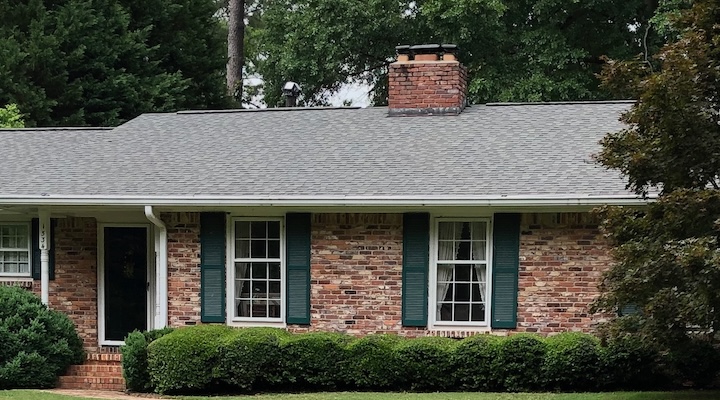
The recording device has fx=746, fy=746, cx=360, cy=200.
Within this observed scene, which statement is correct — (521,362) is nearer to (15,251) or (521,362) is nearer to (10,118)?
(15,251)

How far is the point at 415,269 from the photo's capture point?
33.1 ft

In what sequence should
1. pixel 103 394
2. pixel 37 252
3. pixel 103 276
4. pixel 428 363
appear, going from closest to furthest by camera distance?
pixel 428 363, pixel 103 394, pixel 37 252, pixel 103 276

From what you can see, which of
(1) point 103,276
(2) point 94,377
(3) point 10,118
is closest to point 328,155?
(1) point 103,276

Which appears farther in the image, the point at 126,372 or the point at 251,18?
the point at 251,18

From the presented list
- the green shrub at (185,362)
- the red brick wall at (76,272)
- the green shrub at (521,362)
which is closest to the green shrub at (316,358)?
the green shrub at (185,362)

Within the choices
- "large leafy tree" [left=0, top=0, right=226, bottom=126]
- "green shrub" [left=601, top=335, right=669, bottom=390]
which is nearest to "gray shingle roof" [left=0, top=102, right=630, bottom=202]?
"green shrub" [left=601, top=335, right=669, bottom=390]

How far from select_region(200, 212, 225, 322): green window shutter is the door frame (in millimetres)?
1372

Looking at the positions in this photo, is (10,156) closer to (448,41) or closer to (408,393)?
(408,393)

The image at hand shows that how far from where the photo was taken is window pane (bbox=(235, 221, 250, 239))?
34.9 ft

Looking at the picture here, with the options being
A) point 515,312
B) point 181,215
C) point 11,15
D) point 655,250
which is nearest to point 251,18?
point 11,15

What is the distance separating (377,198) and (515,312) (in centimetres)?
238

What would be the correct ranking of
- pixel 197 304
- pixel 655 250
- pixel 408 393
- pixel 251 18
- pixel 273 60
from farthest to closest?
1. pixel 251 18
2. pixel 273 60
3. pixel 197 304
4. pixel 408 393
5. pixel 655 250

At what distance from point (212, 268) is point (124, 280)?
1.92m

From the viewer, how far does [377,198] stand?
9734mm
